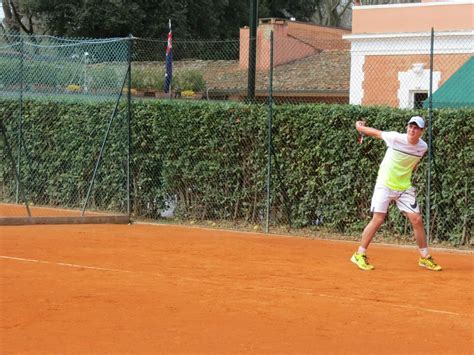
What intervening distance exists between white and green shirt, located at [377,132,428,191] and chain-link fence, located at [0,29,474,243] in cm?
243

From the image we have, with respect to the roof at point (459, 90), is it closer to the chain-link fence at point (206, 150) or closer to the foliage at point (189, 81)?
the chain-link fence at point (206, 150)

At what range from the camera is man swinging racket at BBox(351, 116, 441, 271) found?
395 inches

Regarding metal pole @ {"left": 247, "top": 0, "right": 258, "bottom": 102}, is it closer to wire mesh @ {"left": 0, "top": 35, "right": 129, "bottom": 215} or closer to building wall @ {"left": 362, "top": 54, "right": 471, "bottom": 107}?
wire mesh @ {"left": 0, "top": 35, "right": 129, "bottom": 215}

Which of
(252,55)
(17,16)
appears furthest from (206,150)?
(17,16)

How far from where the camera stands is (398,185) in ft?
33.4

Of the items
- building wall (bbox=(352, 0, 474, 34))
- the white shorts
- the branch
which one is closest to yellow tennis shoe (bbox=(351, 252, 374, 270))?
the white shorts

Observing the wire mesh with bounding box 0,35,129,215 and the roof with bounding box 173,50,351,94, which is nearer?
the wire mesh with bounding box 0,35,129,215

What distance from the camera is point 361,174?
13312mm

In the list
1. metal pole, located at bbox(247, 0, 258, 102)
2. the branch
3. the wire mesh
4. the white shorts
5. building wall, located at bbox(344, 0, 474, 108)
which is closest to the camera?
the white shorts

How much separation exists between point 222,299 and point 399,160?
10.9 ft

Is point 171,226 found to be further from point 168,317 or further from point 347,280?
point 168,317

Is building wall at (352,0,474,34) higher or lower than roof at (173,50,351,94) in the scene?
higher

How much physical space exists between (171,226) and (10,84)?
525cm

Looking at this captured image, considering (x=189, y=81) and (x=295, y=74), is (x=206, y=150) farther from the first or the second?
(x=295, y=74)
